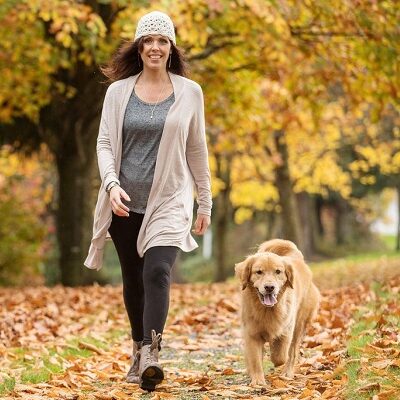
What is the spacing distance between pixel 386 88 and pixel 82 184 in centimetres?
621

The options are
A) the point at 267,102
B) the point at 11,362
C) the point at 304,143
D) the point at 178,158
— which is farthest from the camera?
the point at 304,143

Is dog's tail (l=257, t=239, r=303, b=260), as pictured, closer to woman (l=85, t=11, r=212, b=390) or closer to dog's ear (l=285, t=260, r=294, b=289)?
dog's ear (l=285, t=260, r=294, b=289)

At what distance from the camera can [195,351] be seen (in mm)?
7539

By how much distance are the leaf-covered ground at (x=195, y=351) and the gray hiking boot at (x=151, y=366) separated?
0.28ft

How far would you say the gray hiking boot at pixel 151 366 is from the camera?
16.6 feet

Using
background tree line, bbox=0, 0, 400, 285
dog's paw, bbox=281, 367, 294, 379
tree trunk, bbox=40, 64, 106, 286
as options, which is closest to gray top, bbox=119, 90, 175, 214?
dog's paw, bbox=281, 367, 294, 379

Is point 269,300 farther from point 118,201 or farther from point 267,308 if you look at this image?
point 118,201

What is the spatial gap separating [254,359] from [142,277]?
915 millimetres

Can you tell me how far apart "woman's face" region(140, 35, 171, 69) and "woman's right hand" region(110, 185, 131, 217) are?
34.2 inches

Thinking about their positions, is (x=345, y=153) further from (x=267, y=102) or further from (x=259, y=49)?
(x=259, y=49)

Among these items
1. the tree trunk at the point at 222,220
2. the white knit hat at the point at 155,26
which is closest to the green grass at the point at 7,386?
the white knit hat at the point at 155,26

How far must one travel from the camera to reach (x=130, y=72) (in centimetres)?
567

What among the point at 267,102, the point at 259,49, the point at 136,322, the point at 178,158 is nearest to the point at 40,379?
the point at 136,322

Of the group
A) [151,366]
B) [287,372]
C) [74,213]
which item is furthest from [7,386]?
[74,213]
